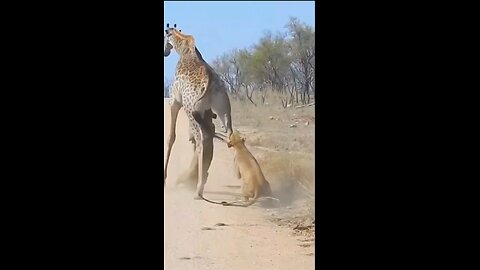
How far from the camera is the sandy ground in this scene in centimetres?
244

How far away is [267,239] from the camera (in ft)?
8.11

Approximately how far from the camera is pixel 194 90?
249 cm

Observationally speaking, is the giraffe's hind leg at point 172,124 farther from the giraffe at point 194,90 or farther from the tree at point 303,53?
the tree at point 303,53

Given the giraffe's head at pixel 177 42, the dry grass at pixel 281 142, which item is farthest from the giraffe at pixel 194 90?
the dry grass at pixel 281 142

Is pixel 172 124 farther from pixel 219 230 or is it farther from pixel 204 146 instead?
pixel 219 230

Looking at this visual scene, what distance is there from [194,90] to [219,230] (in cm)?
58

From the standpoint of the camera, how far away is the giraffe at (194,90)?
247cm

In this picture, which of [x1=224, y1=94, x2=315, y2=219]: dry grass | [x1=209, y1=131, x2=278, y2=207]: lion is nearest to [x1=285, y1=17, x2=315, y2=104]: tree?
[x1=224, y1=94, x2=315, y2=219]: dry grass

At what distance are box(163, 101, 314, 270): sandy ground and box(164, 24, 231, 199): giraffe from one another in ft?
0.09

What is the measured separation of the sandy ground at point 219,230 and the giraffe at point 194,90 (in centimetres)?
3

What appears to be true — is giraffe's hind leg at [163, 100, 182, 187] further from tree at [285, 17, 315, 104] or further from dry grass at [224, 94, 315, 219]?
tree at [285, 17, 315, 104]
